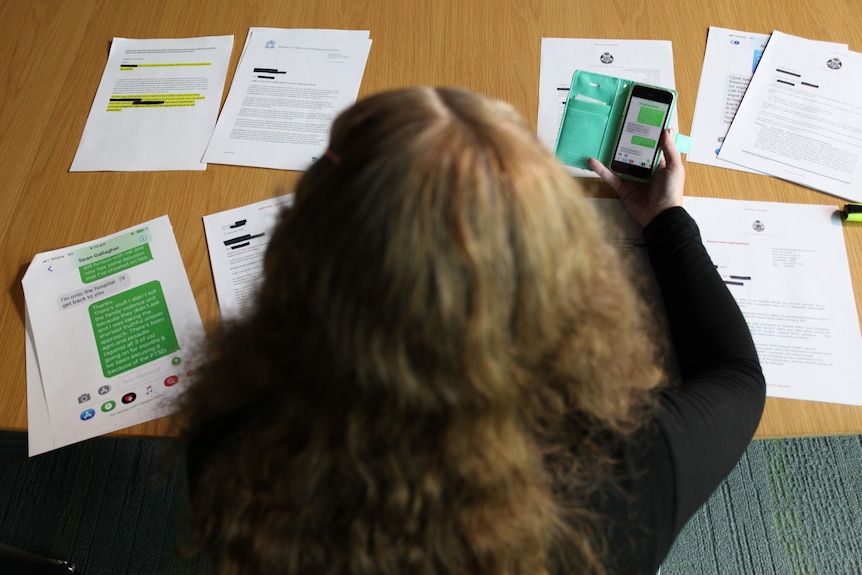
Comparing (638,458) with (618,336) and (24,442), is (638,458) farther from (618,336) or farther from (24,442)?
(24,442)

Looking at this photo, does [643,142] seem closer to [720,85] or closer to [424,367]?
[720,85]

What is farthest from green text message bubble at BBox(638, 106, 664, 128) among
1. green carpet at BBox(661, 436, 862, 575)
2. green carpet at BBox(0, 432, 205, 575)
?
green carpet at BBox(0, 432, 205, 575)

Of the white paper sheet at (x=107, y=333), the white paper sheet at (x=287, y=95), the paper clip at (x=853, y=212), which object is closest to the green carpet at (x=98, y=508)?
the white paper sheet at (x=107, y=333)

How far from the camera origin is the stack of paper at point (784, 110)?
0.94 m

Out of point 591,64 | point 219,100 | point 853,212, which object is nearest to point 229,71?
point 219,100

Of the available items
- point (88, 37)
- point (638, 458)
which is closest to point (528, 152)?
point (638, 458)

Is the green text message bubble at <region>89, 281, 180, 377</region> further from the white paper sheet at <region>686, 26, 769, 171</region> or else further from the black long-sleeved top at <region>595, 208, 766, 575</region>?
the white paper sheet at <region>686, 26, 769, 171</region>

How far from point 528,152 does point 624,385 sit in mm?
274

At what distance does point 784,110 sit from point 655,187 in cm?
29

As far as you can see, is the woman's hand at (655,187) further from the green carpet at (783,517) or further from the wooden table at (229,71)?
the green carpet at (783,517)

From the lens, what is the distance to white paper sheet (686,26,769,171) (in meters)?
0.96

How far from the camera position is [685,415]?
2.17 ft

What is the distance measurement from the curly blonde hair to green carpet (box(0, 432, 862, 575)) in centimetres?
85

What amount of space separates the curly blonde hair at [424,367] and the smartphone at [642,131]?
1.24 feet
